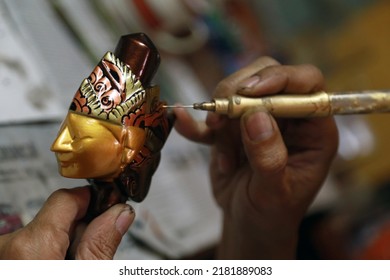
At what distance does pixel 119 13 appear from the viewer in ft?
3.21

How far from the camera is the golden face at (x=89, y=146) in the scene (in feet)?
1.47

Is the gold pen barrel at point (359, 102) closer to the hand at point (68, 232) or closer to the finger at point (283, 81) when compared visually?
the finger at point (283, 81)

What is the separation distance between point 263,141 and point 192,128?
0.15 meters

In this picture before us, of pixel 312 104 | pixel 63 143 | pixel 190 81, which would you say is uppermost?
pixel 63 143

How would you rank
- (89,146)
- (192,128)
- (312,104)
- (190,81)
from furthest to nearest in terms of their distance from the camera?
(190,81)
(192,128)
(312,104)
(89,146)

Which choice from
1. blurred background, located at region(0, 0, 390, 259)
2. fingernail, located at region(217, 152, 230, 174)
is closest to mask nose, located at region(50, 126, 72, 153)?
blurred background, located at region(0, 0, 390, 259)

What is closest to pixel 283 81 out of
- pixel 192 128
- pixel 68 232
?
pixel 192 128

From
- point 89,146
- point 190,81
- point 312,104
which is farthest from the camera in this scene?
point 190,81

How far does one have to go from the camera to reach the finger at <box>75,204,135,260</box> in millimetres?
473

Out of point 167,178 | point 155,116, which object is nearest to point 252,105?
point 155,116

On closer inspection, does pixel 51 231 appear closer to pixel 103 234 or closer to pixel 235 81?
pixel 103 234

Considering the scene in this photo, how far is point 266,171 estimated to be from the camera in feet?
1.92

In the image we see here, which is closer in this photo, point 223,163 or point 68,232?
point 68,232

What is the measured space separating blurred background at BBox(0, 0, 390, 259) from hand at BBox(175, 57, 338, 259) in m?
0.17
